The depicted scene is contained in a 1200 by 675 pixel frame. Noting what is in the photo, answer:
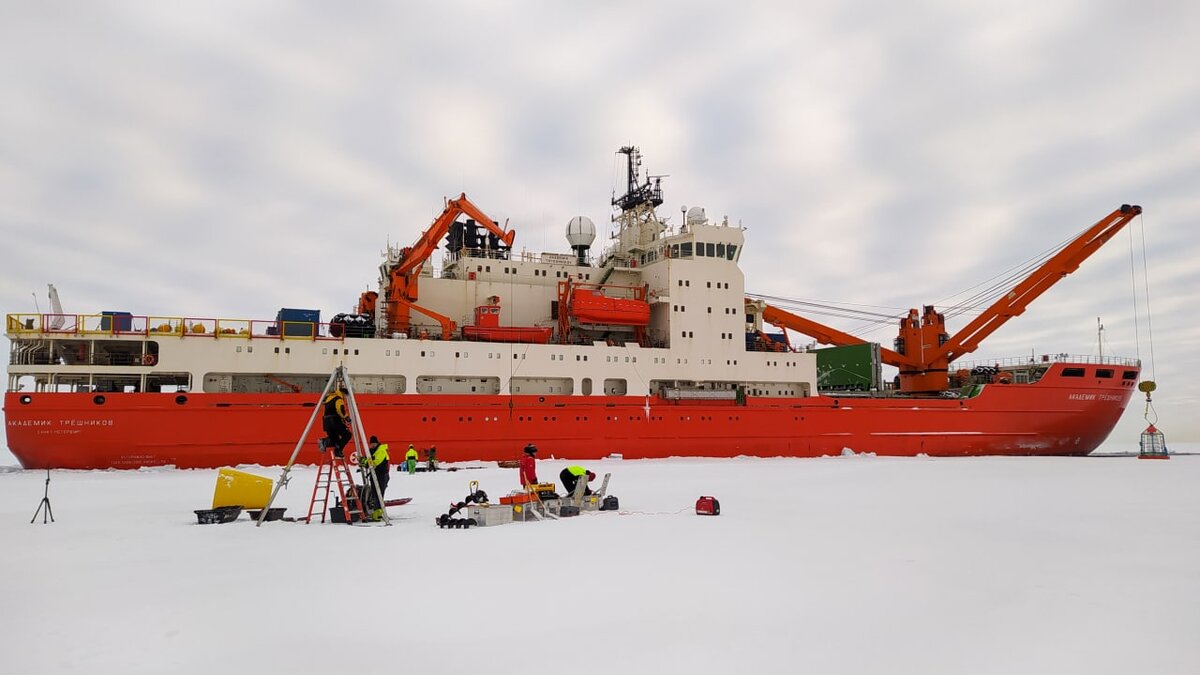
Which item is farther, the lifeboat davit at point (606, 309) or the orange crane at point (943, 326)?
the orange crane at point (943, 326)

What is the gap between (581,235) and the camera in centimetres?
2627

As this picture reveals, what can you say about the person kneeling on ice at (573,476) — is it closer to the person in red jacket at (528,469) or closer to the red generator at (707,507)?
the person in red jacket at (528,469)

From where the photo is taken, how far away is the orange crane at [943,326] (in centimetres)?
2909

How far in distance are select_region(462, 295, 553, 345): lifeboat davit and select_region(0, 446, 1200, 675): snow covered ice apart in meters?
12.3

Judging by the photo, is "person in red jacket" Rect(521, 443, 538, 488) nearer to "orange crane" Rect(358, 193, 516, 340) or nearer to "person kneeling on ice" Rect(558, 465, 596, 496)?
"person kneeling on ice" Rect(558, 465, 596, 496)

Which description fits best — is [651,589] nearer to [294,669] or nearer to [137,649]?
[294,669]

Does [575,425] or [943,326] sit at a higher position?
[943,326]

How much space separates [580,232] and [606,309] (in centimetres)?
415

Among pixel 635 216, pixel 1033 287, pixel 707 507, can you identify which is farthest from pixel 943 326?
pixel 707 507

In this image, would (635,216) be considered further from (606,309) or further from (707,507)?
(707,507)

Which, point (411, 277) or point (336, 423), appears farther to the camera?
point (411, 277)

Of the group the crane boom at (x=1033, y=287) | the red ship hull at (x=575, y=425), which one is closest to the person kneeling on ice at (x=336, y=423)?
the red ship hull at (x=575, y=425)

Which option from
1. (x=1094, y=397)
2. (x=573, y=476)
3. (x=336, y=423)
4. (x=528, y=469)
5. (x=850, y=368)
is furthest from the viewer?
(x=850, y=368)

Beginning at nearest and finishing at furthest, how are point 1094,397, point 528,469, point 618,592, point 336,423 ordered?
point 618,592 < point 336,423 < point 528,469 < point 1094,397
